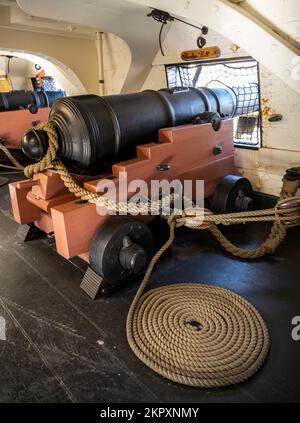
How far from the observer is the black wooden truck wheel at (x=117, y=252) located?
1.87 m

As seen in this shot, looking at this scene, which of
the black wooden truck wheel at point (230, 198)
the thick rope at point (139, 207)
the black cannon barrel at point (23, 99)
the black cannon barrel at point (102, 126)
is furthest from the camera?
the black cannon barrel at point (23, 99)

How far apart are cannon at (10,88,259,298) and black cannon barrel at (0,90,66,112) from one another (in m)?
2.75

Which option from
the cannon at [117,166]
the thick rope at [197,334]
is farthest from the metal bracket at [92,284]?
the thick rope at [197,334]

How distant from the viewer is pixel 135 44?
11.9 feet

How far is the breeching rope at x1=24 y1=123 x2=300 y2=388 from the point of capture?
4.55 feet

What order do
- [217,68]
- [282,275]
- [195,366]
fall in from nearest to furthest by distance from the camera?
[195,366] → [282,275] → [217,68]

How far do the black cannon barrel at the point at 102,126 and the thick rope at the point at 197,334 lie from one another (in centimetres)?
76

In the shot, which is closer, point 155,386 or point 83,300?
point 155,386

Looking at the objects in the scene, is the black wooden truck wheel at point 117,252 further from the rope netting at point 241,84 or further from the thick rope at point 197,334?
the rope netting at point 241,84

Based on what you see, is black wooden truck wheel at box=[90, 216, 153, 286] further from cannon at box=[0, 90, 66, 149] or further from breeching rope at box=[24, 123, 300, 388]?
cannon at box=[0, 90, 66, 149]

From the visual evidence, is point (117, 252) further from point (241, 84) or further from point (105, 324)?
point (241, 84)

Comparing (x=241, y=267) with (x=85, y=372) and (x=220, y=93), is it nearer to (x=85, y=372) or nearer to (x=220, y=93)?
(x=85, y=372)
